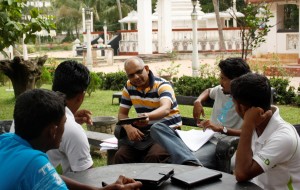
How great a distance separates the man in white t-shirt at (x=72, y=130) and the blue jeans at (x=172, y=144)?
91 cm

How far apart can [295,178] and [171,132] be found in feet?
4.38

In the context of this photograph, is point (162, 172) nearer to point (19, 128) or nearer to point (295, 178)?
point (295, 178)

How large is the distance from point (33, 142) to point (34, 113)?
0.14 meters

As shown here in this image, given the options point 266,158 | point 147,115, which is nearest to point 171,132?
point 147,115

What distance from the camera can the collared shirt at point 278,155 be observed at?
120 inches

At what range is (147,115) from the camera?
182 inches

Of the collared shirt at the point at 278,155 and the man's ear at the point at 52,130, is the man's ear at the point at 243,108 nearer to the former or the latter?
the collared shirt at the point at 278,155

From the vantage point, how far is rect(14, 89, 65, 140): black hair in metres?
2.40

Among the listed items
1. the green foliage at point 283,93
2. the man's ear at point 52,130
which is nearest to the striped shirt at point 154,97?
the man's ear at point 52,130

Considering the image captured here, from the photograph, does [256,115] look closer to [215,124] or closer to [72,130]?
[72,130]

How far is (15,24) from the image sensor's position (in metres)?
6.15

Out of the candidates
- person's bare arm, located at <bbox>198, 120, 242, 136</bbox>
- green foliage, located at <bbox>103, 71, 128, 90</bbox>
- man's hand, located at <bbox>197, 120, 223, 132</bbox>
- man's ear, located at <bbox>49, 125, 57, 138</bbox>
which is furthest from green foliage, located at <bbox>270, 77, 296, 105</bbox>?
man's ear, located at <bbox>49, 125, 57, 138</bbox>

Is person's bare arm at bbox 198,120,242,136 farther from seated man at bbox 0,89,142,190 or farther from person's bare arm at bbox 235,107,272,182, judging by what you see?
seated man at bbox 0,89,142,190

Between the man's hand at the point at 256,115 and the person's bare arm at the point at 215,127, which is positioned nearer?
the man's hand at the point at 256,115
